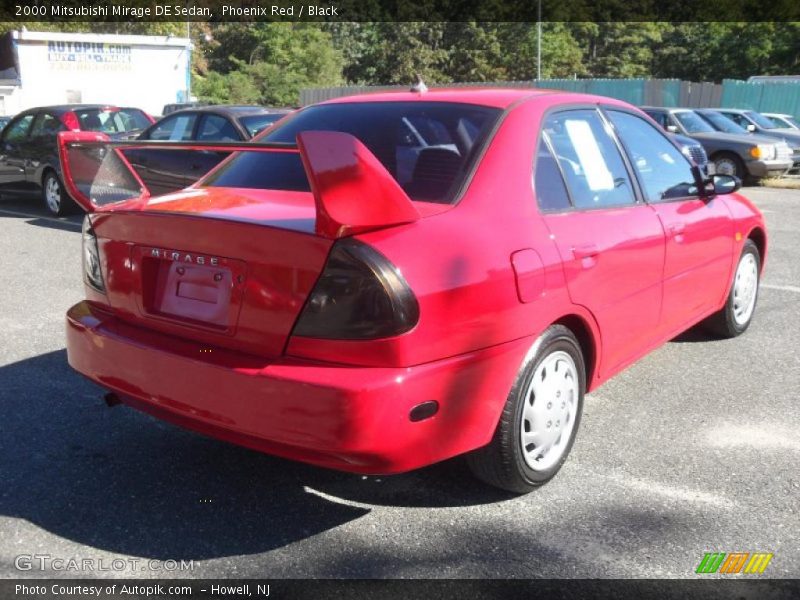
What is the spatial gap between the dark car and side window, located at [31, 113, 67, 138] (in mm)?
1769

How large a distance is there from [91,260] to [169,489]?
3.24ft

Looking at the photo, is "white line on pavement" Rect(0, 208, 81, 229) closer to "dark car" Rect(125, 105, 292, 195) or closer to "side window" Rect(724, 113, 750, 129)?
"dark car" Rect(125, 105, 292, 195)

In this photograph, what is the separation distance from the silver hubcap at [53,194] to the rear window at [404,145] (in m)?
8.55

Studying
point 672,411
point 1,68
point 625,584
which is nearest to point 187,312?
point 625,584

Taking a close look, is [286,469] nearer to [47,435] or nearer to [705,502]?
[47,435]

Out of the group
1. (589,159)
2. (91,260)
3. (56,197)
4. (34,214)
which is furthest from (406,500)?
(34,214)

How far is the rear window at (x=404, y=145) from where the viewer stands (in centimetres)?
327

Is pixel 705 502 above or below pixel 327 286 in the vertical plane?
below

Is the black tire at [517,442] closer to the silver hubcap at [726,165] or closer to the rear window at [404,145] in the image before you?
the rear window at [404,145]

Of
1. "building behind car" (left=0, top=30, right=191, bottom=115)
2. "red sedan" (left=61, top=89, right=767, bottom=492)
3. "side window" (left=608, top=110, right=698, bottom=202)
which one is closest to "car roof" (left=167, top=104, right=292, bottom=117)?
"red sedan" (left=61, top=89, right=767, bottom=492)

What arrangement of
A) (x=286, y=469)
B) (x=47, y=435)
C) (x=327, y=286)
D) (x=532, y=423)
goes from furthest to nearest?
Result: (x=47, y=435) → (x=286, y=469) → (x=532, y=423) → (x=327, y=286)

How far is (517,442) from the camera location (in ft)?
10.3

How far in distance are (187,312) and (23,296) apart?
4.26 metres

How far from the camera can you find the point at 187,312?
302 cm
